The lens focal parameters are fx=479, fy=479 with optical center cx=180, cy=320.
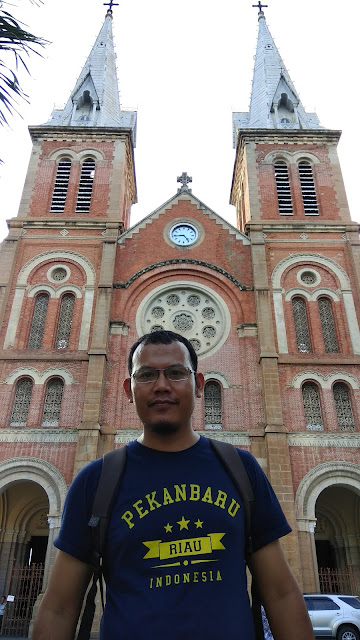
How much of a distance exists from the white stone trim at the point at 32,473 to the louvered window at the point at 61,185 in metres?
11.8

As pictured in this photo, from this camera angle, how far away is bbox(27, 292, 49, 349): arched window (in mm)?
18422

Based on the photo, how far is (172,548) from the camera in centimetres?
203

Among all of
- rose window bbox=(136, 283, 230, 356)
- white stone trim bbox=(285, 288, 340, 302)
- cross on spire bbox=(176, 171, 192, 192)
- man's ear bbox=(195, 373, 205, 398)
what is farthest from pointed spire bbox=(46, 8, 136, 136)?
man's ear bbox=(195, 373, 205, 398)

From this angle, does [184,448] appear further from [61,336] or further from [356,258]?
[356,258]

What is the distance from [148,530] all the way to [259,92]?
1266 inches

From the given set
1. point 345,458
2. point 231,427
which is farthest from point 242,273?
point 345,458

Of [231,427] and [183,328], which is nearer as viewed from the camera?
[231,427]

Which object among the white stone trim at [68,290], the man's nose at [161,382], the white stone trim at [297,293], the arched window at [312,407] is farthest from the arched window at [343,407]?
the man's nose at [161,382]

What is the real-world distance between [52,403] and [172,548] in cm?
1577

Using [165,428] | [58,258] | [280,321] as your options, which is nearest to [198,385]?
[165,428]

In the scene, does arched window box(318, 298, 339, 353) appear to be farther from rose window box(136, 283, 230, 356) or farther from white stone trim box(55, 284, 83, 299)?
white stone trim box(55, 284, 83, 299)

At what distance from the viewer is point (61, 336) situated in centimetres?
1858

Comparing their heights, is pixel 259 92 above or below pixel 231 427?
above

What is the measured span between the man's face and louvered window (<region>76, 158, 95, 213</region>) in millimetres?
20762
